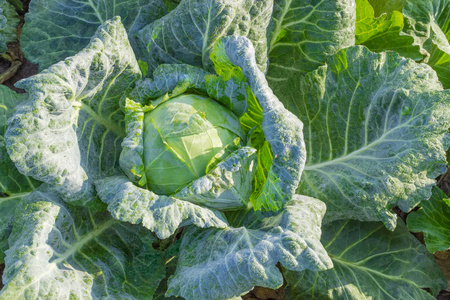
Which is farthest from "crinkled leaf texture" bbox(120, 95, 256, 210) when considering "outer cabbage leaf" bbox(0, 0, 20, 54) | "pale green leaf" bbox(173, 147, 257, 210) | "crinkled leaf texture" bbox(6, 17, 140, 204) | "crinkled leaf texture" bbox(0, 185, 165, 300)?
"outer cabbage leaf" bbox(0, 0, 20, 54)

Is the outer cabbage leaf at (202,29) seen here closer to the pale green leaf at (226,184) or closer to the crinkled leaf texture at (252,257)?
the pale green leaf at (226,184)

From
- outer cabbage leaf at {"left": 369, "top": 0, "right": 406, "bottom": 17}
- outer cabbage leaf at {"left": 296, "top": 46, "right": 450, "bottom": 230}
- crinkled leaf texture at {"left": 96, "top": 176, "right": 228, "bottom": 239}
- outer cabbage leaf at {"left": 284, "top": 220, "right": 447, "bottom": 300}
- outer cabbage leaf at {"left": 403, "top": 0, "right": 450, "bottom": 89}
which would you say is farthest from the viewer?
outer cabbage leaf at {"left": 369, "top": 0, "right": 406, "bottom": 17}

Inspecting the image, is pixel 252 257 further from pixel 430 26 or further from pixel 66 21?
pixel 430 26

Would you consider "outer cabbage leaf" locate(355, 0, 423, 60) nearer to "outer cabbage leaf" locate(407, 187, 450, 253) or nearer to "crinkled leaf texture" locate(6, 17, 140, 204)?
"outer cabbage leaf" locate(407, 187, 450, 253)

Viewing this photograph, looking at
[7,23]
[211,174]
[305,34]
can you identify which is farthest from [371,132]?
[7,23]

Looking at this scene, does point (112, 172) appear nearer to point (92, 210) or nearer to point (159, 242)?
point (92, 210)

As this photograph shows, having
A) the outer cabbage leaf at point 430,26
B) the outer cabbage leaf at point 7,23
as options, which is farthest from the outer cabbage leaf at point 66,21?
the outer cabbage leaf at point 430,26
